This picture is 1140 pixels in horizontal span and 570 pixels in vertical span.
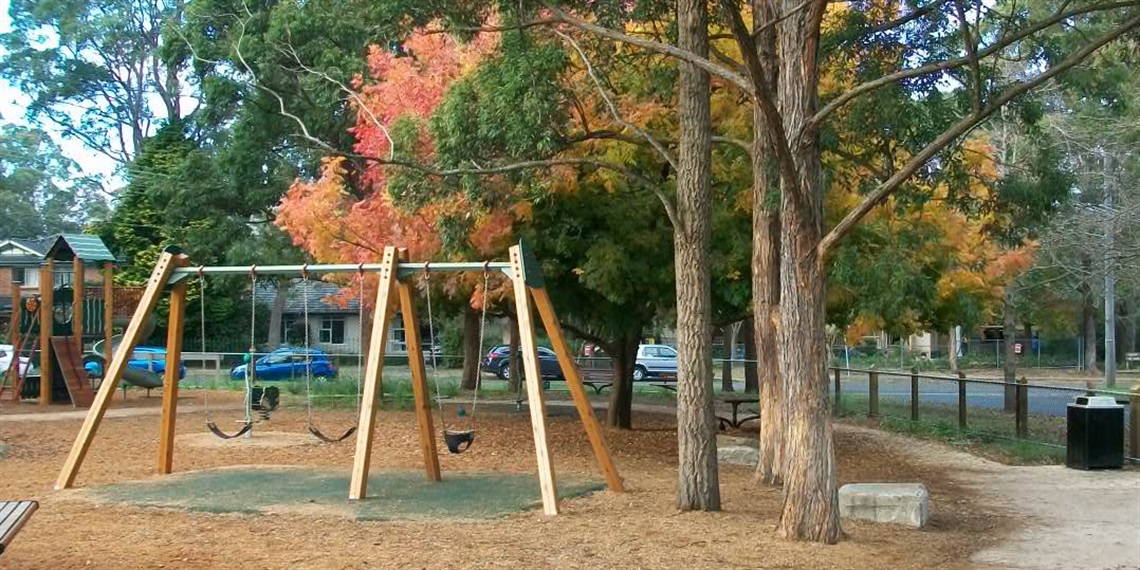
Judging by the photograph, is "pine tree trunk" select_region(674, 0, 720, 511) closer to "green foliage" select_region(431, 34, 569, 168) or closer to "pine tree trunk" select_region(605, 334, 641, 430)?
"green foliage" select_region(431, 34, 569, 168)

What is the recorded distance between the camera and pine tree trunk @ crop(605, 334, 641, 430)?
2109cm

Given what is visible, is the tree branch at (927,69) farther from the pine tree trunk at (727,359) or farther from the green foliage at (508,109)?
the pine tree trunk at (727,359)

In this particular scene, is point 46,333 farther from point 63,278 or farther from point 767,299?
point 767,299

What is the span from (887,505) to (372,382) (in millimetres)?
5422

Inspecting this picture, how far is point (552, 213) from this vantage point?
16.7 meters

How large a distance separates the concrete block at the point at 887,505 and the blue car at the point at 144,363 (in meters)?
17.3

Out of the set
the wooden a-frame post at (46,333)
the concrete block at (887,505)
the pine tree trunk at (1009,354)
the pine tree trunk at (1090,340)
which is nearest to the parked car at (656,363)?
the pine tree trunk at (1009,354)

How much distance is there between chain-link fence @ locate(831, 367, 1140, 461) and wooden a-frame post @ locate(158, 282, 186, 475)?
40.1ft

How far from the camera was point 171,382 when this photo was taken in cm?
1446

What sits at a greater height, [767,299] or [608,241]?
[608,241]

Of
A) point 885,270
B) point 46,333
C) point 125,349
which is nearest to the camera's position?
point 125,349

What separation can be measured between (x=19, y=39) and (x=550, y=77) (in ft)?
167

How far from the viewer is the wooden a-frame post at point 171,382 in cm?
1410

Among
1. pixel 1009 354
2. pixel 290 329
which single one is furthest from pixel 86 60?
pixel 1009 354
